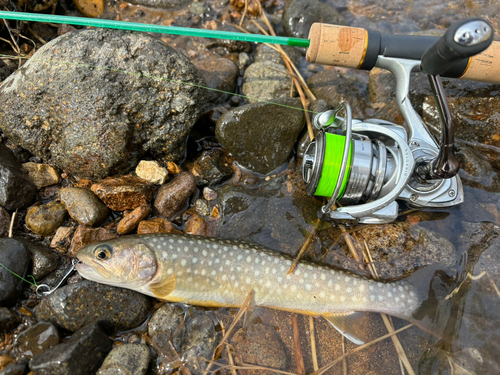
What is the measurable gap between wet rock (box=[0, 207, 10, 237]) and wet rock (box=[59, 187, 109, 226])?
477 millimetres

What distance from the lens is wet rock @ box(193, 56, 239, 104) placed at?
3.81 meters

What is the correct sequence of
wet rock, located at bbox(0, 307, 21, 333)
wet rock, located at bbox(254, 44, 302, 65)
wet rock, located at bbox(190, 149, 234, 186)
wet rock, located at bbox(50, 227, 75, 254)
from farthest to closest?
wet rock, located at bbox(254, 44, 302, 65)
wet rock, located at bbox(190, 149, 234, 186)
wet rock, located at bbox(50, 227, 75, 254)
wet rock, located at bbox(0, 307, 21, 333)

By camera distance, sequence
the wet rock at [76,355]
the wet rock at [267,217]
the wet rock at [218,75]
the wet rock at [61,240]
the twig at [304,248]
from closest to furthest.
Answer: the wet rock at [76,355] → the twig at [304,248] → the wet rock at [61,240] → the wet rock at [267,217] → the wet rock at [218,75]

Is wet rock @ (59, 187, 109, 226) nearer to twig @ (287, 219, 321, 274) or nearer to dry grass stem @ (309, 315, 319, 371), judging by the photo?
twig @ (287, 219, 321, 274)

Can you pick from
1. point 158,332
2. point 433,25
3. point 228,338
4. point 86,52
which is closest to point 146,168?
point 86,52

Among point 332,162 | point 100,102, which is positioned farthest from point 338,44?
point 100,102

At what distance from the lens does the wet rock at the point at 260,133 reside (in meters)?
3.30

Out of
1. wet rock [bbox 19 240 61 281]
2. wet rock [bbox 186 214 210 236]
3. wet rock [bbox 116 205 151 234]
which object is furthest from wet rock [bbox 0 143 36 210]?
wet rock [bbox 186 214 210 236]

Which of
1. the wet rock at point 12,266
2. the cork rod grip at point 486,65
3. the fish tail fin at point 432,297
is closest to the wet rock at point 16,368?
the wet rock at point 12,266

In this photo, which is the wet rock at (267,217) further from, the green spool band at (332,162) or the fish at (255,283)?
the green spool band at (332,162)

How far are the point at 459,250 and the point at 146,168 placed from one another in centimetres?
312

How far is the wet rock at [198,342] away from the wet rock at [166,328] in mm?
66

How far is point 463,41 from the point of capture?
1.62m

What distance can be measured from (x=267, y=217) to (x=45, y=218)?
2097 millimetres
